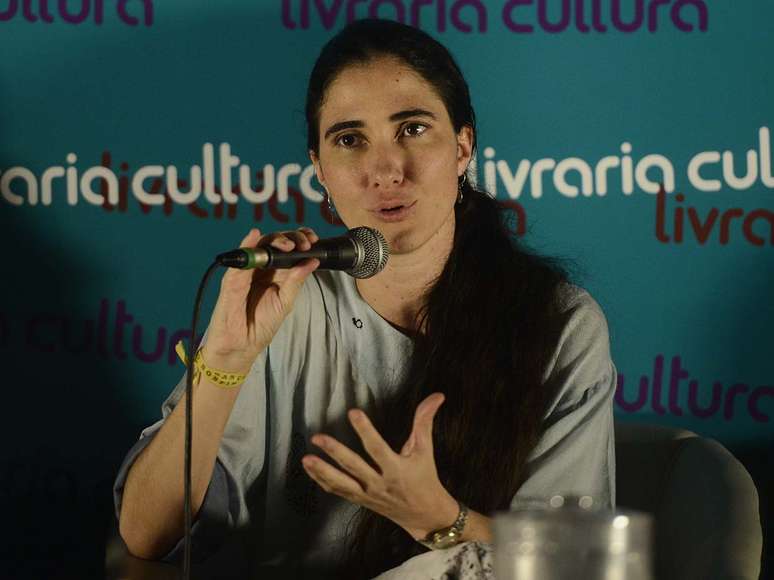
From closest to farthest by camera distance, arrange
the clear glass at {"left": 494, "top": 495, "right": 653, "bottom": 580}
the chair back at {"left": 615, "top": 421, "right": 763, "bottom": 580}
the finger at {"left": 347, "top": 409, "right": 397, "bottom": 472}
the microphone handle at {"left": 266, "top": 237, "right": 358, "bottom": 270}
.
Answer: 1. the clear glass at {"left": 494, "top": 495, "right": 653, "bottom": 580}
2. the finger at {"left": 347, "top": 409, "right": 397, "bottom": 472}
3. the microphone handle at {"left": 266, "top": 237, "right": 358, "bottom": 270}
4. the chair back at {"left": 615, "top": 421, "right": 763, "bottom": 580}

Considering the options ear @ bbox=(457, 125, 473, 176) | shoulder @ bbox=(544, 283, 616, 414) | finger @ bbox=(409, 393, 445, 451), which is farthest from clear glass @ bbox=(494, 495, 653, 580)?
ear @ bbox=(457, 125, 473, 176)

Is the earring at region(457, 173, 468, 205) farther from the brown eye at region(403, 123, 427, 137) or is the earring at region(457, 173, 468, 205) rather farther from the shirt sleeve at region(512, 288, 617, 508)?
the shirt sleeve at region(512, 288, 617, 508)

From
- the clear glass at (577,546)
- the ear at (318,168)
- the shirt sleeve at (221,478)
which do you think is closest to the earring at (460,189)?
the ear at (318,168)

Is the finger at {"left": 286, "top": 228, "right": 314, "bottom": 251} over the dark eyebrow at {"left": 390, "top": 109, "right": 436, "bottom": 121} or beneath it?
beneath

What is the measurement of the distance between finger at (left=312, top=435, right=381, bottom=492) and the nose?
641 mm

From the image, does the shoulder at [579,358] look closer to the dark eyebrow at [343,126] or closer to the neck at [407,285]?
the neck at [407,285]

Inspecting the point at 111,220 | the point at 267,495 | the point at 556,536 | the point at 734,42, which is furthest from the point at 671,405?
the point at 556,536

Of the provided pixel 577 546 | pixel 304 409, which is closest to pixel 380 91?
pixel 304 409

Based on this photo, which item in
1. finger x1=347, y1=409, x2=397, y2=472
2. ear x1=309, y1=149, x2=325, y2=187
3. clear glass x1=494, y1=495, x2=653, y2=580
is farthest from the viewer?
ear x1=309, y1=149, x2=325, y2=187

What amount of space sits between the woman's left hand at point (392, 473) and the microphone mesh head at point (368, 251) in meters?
0.22

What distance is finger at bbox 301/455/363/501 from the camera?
1.40m

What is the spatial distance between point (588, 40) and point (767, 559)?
1172 millimetres

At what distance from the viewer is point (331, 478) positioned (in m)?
1.42

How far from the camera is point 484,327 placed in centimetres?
203
